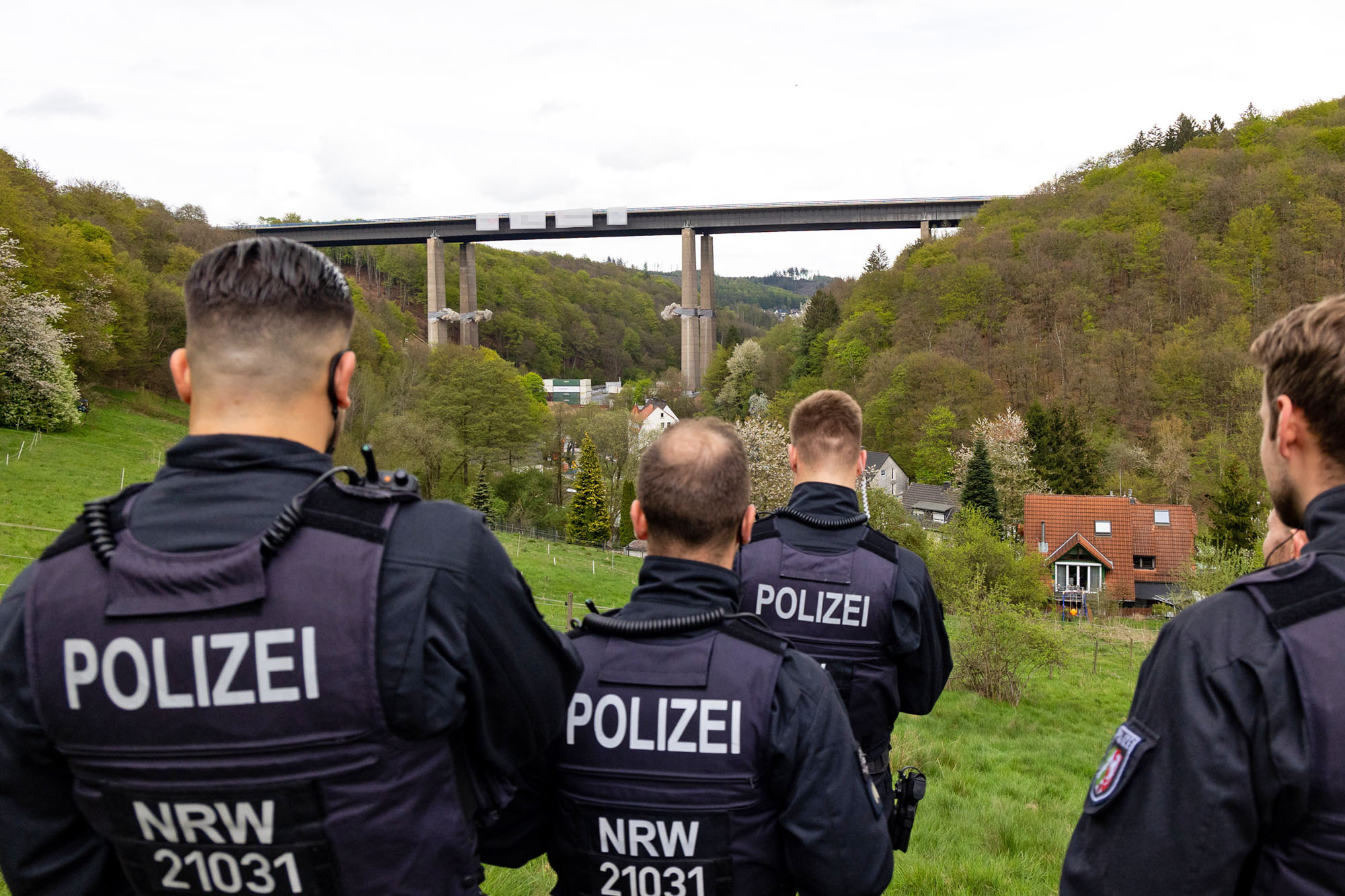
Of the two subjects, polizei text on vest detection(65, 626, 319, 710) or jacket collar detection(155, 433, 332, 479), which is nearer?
polizei text on vest detection(65, 626, 319, 710)

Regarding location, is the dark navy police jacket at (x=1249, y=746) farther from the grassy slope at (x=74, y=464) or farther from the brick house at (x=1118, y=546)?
the brick house at (x=1118, y=546)

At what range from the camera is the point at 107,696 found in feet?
5.13

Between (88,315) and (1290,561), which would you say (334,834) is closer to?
(1290,561)

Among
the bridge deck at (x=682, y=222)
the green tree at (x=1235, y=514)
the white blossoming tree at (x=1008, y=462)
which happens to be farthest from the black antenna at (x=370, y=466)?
the bridge deck at (x=682, y=222)

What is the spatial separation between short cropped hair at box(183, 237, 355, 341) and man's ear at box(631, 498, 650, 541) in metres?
0.94

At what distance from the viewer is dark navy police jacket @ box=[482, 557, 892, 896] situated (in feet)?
6.79

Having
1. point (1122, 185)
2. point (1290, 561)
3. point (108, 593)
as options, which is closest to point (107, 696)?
point (108, 593)

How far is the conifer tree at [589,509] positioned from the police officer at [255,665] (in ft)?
115

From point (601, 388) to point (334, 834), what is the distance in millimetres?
109837

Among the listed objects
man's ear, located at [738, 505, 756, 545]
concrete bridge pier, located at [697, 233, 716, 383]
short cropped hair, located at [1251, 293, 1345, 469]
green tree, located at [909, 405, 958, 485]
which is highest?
concrete bridge pier, located at [697, 233, 716, 383]

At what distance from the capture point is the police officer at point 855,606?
134 inches

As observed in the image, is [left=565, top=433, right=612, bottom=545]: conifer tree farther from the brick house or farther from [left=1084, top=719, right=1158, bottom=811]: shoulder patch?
[left=1084, top=719, right=1158, bottom=811]: shoulder patch

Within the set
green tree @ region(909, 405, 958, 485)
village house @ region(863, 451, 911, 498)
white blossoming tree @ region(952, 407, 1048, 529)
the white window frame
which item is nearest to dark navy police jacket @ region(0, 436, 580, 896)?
the white window frame

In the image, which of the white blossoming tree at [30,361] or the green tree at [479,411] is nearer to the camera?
the white blossoming tree at [30,361]
